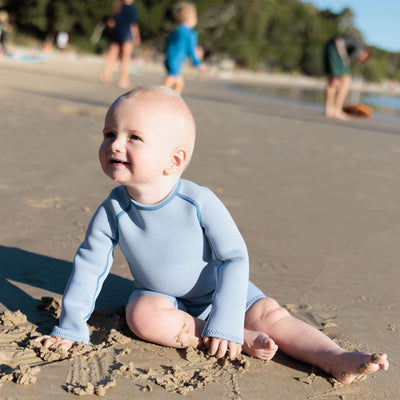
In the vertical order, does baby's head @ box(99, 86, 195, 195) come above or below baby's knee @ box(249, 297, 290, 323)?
above

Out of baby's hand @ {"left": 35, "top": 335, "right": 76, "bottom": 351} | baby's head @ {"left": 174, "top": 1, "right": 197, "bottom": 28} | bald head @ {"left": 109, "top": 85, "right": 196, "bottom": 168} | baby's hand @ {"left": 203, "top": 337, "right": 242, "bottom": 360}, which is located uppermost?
baby's head @ {"left": 174, "top": 1, "right": 197, "bottom": 28}

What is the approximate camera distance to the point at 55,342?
Result: 1991 millimetres

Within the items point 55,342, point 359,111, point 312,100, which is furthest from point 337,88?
point 55,342

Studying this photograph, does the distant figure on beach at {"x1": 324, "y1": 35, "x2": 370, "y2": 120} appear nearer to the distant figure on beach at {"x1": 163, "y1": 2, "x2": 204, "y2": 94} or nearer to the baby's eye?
the distant figure on beach at {"x1": 163, "y1": 2, "x2": 204, "y2": 94}

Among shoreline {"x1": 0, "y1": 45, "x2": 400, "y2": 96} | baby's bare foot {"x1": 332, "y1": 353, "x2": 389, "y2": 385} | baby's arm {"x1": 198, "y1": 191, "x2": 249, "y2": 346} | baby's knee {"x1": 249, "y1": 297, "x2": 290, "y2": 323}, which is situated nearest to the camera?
baby's bare foot {"x1": 332, "y1": 353, "x2": 389, "y2": 385}

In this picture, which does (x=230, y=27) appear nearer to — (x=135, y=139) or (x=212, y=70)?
(x=212, y=70)

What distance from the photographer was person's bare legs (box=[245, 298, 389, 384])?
1841 millimetres

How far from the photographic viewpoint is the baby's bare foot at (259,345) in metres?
1.97

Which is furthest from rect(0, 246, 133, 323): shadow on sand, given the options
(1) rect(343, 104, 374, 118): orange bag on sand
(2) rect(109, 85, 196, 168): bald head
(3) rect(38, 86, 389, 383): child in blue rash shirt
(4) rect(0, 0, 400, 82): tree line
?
(4) rect(0, 0, 400, 82): tree line

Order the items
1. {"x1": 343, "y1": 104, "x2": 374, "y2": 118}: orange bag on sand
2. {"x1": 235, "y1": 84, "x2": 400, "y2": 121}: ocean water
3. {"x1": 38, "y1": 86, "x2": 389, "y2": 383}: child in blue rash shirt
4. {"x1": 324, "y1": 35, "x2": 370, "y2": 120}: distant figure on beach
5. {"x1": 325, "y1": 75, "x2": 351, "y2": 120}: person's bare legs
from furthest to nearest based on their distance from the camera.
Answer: {"x1": 235, "y1": 84, "x2": 400, "y2": 121}: ocean water → {"x1": 343, "y1": 104, "x2": 374, "y2": 118}: orange bag on sand → {"x1": 325, "y1": 75, "x2": 351, "y2": 120}: person's bare legs → {"x1": 324, "y1": 35, "x2": 370, "y2": 120}: distant figure on beach → {"x1": 38, "y1": 86, "x2": 389, "y2": 383}: child in blue rash shirt

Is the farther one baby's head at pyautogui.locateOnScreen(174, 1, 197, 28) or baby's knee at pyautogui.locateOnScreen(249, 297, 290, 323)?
baby's head at pyautogui.locateOnScreen(174, 1, 197, 28)

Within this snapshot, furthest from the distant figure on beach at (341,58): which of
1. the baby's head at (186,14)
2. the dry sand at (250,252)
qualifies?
the dry sand at (250,252)

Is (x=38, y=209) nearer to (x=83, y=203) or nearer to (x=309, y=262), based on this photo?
(x=83, y=203)

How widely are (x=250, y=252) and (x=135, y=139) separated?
1465mm
